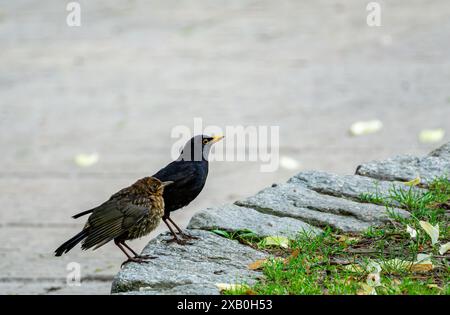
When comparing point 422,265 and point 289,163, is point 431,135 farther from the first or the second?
point 422,265

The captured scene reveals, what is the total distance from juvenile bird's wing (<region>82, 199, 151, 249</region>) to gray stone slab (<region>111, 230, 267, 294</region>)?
0.15 metres

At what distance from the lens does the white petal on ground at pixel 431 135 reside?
335 inches

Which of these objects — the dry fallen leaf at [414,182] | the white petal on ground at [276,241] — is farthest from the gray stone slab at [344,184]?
the white petal on ground at [276,241]

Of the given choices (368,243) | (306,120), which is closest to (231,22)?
(306,120)

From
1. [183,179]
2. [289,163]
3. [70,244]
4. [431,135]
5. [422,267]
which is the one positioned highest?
[183,179]

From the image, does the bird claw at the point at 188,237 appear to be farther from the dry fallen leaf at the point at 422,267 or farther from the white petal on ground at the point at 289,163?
the white petal on ground at the point at 289,163

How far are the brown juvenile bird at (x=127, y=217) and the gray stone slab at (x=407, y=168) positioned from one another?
4.37ft

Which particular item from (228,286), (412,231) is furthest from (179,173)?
(412,231)

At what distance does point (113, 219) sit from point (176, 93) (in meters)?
6.51

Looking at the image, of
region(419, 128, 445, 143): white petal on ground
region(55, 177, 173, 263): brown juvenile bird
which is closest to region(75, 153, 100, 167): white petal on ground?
region(419, 128, 445, 143): white petal on ground

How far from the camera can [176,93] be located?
34.0 feet

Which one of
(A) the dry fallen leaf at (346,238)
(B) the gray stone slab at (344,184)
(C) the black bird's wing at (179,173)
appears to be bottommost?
(A) the dry fallen leaf at (346,238)

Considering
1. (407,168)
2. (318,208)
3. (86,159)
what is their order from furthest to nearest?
(86,159), (407,168), (318,208)
